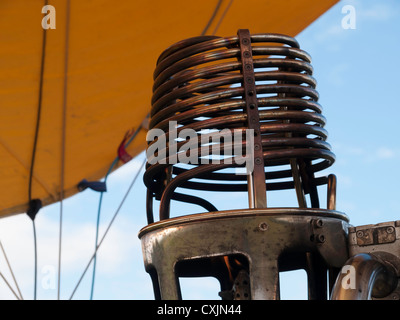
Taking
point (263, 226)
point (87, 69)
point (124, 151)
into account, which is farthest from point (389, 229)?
point (124, 151)

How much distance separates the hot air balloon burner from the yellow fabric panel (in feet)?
7.03

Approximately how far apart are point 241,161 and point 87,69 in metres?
2.67

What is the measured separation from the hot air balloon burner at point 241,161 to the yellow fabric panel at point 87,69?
2144mm

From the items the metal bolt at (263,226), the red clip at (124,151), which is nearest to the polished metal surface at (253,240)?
the metal bolt at (263,226)

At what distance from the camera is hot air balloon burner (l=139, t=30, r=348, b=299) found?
777mm

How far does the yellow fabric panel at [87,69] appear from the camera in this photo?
3045 millimetres

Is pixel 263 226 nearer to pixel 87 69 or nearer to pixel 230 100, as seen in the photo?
pixel 230 100

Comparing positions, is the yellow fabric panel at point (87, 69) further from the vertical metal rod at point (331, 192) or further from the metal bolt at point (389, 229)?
the metal bolt at point (389, 229)

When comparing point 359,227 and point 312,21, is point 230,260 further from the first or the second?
point 312,21

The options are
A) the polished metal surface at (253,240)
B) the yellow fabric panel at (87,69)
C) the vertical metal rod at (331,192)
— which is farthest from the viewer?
the yellow fabric panel at (87,69)

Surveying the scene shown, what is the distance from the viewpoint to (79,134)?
12.0ft

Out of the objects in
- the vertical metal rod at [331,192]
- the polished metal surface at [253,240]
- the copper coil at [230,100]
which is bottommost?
the polished metal surface at [253,240]

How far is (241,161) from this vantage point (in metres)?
0.80

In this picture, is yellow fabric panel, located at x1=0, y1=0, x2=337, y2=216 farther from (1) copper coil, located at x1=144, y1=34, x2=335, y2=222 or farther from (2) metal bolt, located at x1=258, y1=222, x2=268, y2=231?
(2) metal bolt, located at x1=258, y1=222, x2=268, y2=231
